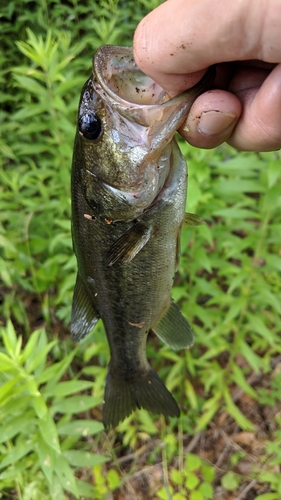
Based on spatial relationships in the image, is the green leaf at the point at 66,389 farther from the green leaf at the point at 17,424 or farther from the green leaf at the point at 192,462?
the green leaf at the point at 192,462

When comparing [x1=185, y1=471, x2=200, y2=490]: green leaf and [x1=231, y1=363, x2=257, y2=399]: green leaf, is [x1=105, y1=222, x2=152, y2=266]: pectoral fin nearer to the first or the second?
[x1=231, y1=363, x2=257, y2=399]: green leaf

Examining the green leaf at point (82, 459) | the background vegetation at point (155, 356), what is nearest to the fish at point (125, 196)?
the background vegetation at point (155, 356)

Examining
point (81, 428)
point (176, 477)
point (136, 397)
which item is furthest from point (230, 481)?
point (81, 428)

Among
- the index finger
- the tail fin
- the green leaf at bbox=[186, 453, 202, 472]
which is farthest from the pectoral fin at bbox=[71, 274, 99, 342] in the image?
the green leaf at bbox=[186, 453, 202, 472]

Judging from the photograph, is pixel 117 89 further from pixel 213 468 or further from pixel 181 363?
pixel 213 468

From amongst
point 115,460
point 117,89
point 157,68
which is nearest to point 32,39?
point 117,89

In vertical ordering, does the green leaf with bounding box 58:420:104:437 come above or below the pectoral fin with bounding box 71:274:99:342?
below
